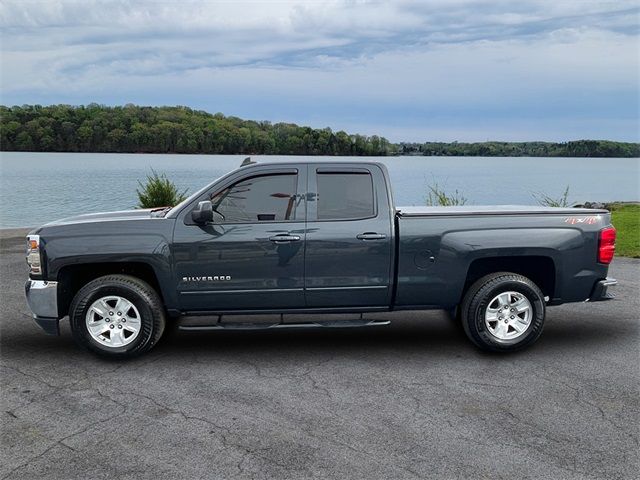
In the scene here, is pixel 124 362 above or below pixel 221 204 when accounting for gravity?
below

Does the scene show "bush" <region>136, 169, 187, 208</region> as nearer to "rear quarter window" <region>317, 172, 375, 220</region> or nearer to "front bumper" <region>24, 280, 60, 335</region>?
"front bumper" <region>24, 280, 60, 335</region>

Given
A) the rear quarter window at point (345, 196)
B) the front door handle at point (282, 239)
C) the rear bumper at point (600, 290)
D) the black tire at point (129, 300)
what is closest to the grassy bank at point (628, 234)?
the rear bumper at point (600, 290)

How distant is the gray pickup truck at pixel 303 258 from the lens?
618 centimetres

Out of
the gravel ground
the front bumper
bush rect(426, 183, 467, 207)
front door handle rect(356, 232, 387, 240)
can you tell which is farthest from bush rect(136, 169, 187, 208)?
front door handle rect(356, 232, 387, 240)

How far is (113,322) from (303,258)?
195 cm

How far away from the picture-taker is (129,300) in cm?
616

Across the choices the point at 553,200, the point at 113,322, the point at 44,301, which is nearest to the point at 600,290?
the point at 113,322

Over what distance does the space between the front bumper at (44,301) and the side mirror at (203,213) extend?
1.55 m

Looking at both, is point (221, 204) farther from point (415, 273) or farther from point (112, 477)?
point (112, 477)

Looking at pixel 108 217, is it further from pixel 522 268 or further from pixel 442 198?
pixel 442 198

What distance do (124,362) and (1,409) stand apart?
1339 millimetres

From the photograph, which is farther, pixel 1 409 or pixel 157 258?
pixel 157 258

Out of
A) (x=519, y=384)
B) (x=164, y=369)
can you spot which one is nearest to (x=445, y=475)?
(x=519, y=384)

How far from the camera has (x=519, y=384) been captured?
550cm
